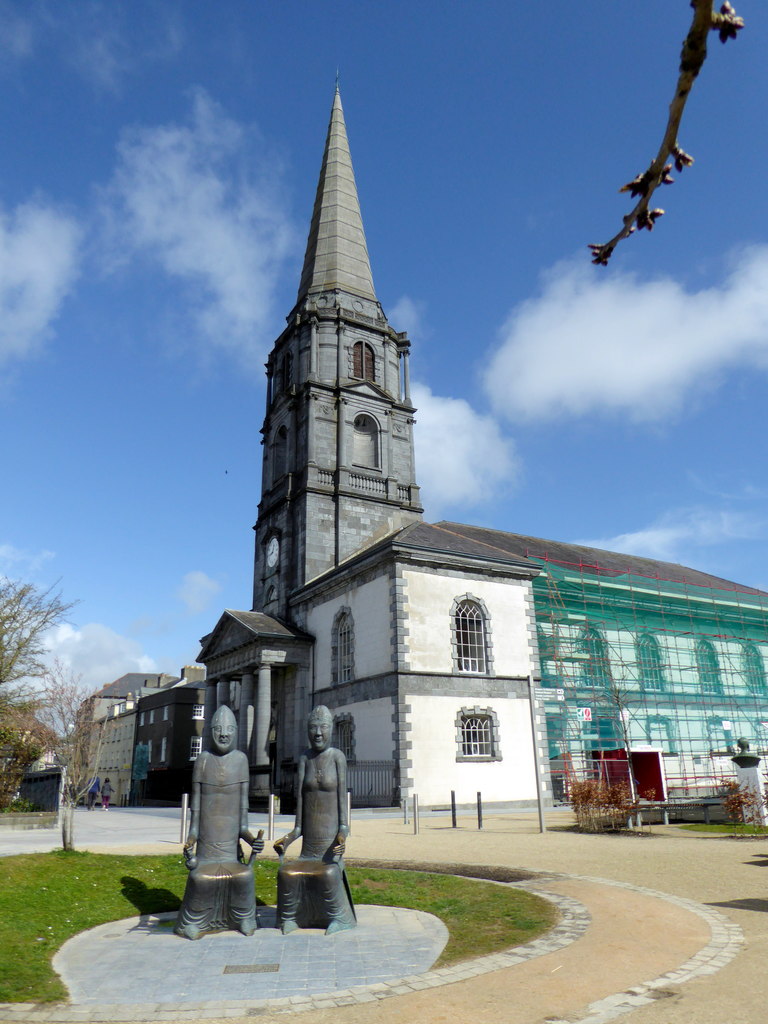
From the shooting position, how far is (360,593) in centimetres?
3069

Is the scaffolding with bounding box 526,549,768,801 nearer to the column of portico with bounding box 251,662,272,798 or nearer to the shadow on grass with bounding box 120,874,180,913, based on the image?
the column of portico with bounding box 251,662,272,798

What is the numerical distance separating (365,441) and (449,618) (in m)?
14.1

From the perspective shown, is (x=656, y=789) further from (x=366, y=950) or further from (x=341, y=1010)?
(x=341, y=1010)

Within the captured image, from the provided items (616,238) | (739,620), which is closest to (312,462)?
(739,620)

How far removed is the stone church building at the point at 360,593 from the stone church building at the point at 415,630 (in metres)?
0.09

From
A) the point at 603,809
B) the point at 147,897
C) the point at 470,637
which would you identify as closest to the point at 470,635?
the point at 470,637

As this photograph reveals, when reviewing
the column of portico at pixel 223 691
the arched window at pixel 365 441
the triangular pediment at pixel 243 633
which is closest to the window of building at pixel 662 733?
the triangular pediment at pixel 243 633

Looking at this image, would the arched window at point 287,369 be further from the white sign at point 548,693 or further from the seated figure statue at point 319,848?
the seated figure statue at point 319,848

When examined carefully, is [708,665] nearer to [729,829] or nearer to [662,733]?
[662,733]

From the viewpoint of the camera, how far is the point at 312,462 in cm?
3756

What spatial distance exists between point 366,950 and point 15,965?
330 cm

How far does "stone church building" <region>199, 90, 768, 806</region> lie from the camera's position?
91.4ft

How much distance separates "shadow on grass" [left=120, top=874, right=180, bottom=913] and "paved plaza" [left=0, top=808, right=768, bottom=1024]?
2.18 ft

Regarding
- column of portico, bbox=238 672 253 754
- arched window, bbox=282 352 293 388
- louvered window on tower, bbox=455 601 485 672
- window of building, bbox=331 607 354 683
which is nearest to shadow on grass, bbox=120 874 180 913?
louvered window on tower, bbox=455 601 485 672
